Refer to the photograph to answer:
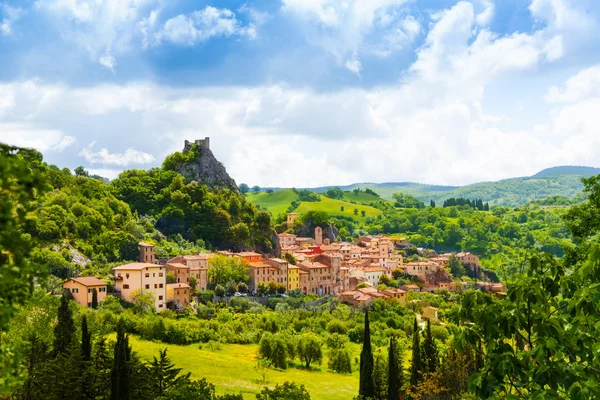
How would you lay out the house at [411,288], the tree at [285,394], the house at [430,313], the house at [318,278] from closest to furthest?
the tree at [285,394], the house at [430,313], the house at [318,278], the house at [411,288]

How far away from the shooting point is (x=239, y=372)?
46.1 m

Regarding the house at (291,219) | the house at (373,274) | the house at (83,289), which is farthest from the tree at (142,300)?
the house at (291,219)

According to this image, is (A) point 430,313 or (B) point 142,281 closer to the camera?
(B) point 142,281

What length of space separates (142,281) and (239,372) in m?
24.1

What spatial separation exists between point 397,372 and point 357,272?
6473 cm

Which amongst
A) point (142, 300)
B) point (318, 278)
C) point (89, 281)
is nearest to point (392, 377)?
point (142, 300)

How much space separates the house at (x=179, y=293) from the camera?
69938mm

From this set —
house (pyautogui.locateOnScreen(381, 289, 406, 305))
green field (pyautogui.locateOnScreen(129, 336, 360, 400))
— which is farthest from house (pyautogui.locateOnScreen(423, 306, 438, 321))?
green field (pyautogui.locateOnScreen(129, 336, 360, 400))

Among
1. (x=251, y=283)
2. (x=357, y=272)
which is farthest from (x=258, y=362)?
(x=357, y=272)

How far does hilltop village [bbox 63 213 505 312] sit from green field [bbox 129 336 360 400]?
1372cm

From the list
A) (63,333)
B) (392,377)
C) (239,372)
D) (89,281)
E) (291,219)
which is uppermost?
(291,219)

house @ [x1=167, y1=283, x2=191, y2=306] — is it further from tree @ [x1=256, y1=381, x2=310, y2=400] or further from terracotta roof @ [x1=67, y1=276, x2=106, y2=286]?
tree @ [x1=256, y1=381, x2=310, y2=400]

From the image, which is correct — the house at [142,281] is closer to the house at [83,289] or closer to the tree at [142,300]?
the tree at [142,300]

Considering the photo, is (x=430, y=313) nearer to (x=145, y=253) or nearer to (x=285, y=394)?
(x=145, y=253)
